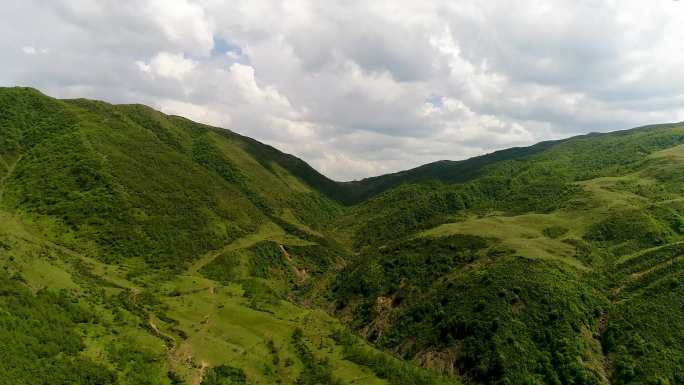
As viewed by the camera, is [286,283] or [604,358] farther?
[286,283]

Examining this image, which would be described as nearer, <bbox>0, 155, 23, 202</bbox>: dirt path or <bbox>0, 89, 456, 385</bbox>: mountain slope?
<bbox>0, 89, 456, 385</bbox>: mountain slope

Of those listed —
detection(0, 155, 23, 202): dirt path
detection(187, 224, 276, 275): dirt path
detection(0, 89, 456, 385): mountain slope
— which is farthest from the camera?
detection(187, 224, 276, 275): dirt path

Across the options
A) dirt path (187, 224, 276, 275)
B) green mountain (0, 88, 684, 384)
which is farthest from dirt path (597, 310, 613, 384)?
dirt path (187, 224, 276, 275)

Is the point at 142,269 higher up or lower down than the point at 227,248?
lower down

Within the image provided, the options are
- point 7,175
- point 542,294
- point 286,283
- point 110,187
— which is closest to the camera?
point 542,294

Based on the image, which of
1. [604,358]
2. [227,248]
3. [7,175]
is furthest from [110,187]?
[604,358]

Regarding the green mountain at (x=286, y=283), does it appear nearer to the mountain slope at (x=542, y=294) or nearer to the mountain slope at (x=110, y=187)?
the mountain slope at (x=542, y=294)

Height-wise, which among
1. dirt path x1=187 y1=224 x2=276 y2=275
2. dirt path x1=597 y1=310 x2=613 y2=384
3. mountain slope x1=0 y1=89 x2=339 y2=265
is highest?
mountain slope x1=0 y1=89 x2=339 y2=265

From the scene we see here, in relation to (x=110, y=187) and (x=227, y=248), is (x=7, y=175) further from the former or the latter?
(x=227, y=248)

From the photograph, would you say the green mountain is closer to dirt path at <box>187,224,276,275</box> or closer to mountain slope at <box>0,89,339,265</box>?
mountain slope at <box>0,89,339,265</box>

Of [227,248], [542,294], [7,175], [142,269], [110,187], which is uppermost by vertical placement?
[7,175]

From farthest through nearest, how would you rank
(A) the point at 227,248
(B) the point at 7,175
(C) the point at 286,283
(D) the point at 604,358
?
(C) the point at 286,283
(A) the point at 227,248
(B) the point at 7,175
(D) the point at 604,358
